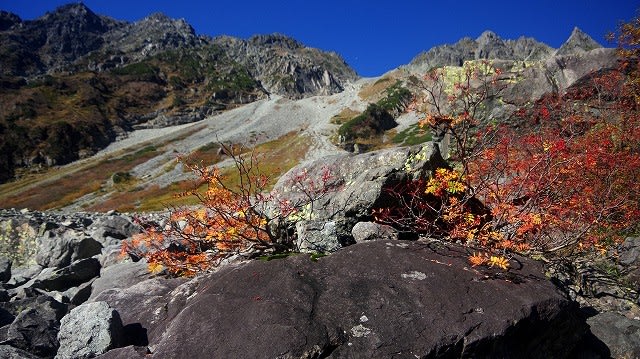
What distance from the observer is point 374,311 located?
7418 millimetres

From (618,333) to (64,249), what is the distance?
2118 cm

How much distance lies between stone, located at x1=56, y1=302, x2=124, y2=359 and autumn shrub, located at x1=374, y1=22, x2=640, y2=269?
294 inches

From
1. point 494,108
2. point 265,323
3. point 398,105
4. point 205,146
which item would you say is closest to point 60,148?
point 205,146

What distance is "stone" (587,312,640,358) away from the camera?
32.7 ft

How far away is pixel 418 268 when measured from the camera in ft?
28.7

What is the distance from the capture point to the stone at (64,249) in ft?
59.9

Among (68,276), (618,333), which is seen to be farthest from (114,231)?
(618,333)

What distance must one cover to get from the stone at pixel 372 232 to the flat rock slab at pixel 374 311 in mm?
1450

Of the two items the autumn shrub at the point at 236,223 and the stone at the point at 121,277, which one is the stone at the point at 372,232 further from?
the stone at the point at 121,277

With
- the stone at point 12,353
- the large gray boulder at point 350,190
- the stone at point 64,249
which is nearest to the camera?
the stone at point 12,353

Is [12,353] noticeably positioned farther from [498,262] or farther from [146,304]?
[498,262]

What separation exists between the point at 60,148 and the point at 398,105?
12393cm

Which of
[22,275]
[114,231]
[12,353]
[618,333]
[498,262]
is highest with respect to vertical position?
[498,262]

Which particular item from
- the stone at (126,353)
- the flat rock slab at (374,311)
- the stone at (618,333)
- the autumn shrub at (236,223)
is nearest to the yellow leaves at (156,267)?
the autumn shrub at (236,223)
